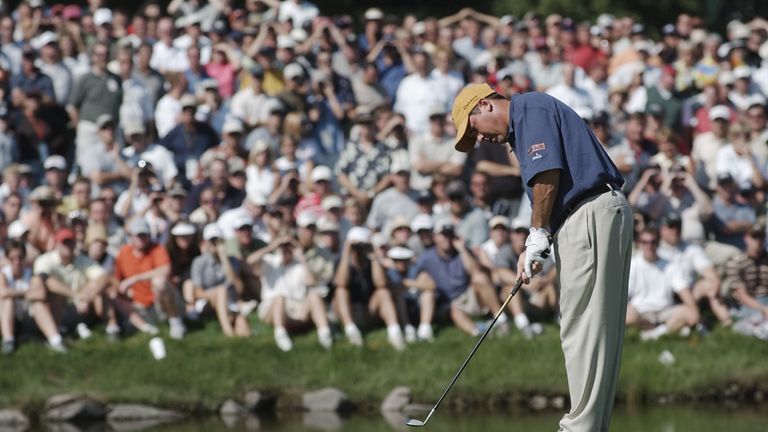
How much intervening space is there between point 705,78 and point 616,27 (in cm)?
210

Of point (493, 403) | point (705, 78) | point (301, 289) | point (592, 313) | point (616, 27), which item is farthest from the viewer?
point (616, 27)

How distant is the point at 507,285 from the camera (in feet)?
46.6

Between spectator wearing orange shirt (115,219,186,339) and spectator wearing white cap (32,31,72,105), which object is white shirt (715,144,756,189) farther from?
spectator wearing white cap (32,31,72,105)

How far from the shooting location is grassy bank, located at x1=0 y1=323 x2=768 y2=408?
12.8 m

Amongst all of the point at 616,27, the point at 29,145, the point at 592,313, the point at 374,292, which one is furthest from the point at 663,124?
the point at 592,313

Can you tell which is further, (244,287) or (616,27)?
(616,27)

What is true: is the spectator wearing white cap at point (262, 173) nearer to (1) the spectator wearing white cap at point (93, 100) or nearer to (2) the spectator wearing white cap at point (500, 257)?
(1) the spectator wearing white cap at point (93, 100)

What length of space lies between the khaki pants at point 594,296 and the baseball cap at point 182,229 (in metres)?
7.62

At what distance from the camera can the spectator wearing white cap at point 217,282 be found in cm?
1380

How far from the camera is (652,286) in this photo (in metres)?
14.1

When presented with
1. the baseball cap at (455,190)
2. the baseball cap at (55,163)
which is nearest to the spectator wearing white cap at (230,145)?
the baseball cap at (55,163)

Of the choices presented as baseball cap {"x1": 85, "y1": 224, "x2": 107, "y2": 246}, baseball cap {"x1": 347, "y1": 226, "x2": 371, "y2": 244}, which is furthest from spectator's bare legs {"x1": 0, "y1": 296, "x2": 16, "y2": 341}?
baseball cap {"x1": 347, "y1": 226, "x2": 371, "y2": 244}

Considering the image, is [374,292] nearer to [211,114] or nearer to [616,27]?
[211,114]

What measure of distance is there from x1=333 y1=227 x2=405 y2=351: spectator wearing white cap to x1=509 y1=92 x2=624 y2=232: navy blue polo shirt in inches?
265
